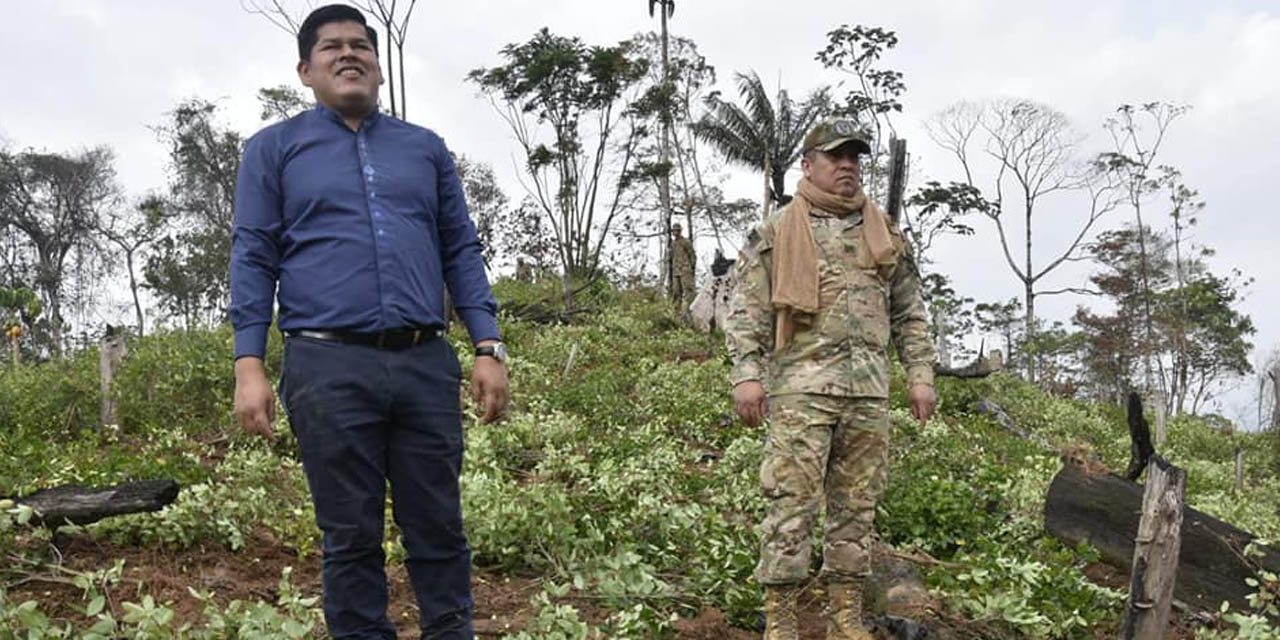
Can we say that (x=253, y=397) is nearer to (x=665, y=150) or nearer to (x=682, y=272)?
(x=682, y=272)

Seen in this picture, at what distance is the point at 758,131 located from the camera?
2597 cm

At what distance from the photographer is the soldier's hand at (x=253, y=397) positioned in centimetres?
256

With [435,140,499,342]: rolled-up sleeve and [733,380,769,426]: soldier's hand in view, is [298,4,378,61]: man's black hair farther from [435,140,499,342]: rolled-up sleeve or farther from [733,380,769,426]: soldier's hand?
[733,380,769,426]: soldier's hand

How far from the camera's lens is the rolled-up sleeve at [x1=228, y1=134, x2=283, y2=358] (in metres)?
2.66

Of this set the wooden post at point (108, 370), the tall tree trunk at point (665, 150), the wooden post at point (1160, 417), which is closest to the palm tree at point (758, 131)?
the tall tree trunk at point (665, 150)

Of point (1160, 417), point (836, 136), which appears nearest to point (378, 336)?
point (836, 136)

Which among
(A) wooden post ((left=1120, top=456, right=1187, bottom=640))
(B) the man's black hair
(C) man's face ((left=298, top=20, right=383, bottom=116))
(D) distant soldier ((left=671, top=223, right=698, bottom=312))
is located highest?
(D) distant soldier ((left=671, top=223, right=698, bottom=312))

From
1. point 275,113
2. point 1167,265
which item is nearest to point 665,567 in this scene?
point 275,113

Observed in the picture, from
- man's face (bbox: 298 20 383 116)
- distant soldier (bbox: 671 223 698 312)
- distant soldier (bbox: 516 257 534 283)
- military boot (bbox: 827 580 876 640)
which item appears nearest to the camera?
man's face (bbox: 298 20 383 116)

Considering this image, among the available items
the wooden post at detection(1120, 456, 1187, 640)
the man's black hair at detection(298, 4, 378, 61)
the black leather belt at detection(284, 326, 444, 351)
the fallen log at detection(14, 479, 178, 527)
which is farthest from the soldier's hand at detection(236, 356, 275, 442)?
the wooden post at detection(1120, 456, 1187, 640)

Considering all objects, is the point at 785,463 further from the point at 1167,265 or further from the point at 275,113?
the point at 1167,265

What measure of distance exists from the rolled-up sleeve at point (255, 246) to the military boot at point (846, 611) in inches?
87.0

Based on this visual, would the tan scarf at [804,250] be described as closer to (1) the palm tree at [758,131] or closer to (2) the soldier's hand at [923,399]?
(2) the soldier's hand at [923,399]

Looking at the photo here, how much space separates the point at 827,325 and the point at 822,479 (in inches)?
22.3
